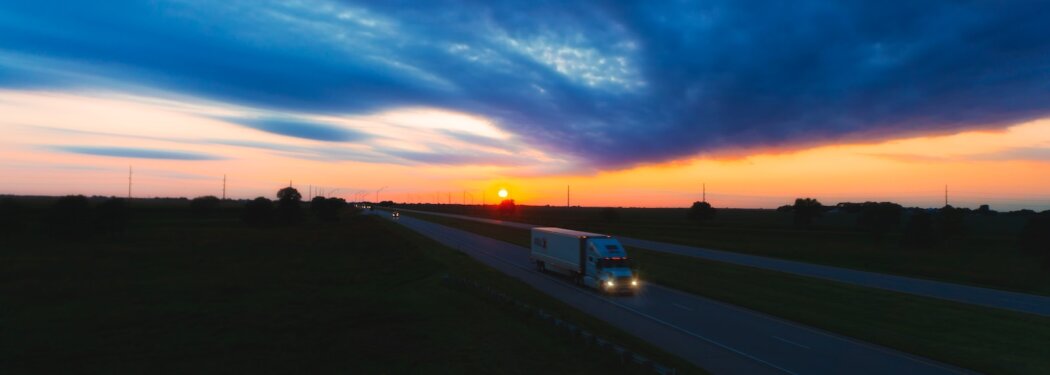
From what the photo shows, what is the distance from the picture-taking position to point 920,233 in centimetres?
7156

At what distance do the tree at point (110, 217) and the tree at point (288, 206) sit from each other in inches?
1621

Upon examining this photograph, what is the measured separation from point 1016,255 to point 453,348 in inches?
2672

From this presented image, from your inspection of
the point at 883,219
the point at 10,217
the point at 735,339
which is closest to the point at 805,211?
the point at 883,219

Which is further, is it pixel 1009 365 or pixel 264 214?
pixel 264 214

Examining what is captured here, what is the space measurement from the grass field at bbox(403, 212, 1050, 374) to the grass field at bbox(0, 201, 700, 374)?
9.46 metres

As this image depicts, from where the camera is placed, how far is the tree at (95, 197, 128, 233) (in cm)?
8562

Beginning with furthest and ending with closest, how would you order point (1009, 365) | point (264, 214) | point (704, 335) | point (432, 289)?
point (264, 214)
point (432, 289)
point (704, 335)
point (1009, 365)

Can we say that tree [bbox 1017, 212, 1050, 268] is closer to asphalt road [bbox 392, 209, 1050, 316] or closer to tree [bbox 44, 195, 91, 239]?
asphalt road [bbox 392, 209, 1050, 316]

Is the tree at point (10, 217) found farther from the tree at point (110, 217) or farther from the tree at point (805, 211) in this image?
the tree at point (805, 211)

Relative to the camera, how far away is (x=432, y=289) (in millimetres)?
33031

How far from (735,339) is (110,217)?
94745 mm

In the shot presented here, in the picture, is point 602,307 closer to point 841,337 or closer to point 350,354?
point 841,337

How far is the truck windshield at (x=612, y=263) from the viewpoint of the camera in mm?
32625

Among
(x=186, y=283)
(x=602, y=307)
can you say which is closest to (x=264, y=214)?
(x=186, y=283)
